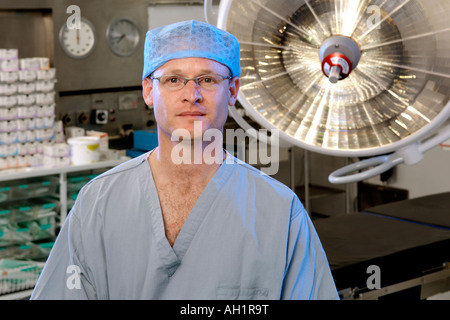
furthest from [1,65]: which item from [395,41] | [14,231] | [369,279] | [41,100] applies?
[395,41]

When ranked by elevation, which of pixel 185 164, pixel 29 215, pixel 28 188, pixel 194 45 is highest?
pixel 194 45

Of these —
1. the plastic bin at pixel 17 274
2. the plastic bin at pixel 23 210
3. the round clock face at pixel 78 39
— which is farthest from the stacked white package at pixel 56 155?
the round clock face at pixel 78 39

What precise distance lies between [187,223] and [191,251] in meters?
0.06

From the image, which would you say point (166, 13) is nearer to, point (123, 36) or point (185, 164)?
point (123, 36)

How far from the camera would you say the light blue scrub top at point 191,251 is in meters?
1.34

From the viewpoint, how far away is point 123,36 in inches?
207

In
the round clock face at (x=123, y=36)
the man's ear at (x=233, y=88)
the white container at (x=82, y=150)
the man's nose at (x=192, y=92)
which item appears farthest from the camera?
the round clock face at (x=123, y=36)

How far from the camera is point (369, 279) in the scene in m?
2.52

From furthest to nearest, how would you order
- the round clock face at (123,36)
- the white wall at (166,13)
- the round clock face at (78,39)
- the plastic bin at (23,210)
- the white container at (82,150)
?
the white wall at (166,13) < the round clock face at (123,36) < the round clock face at (78,39) < the white container at (82,150) < the plastic bin at (23,210)

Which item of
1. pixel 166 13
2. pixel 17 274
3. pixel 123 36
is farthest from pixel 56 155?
pixel 166 13

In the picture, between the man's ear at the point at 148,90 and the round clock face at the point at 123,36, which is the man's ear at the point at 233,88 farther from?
the round clock face at the point at 123,36

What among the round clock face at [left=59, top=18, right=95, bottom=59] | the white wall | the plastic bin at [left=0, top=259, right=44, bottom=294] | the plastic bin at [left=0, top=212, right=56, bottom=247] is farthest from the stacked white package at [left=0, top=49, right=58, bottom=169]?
the white wall

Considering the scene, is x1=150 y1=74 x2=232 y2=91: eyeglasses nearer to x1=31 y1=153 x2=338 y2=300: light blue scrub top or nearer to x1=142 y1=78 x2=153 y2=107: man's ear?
x1=142 y1=78 x2=153 y2=107: man's ear
